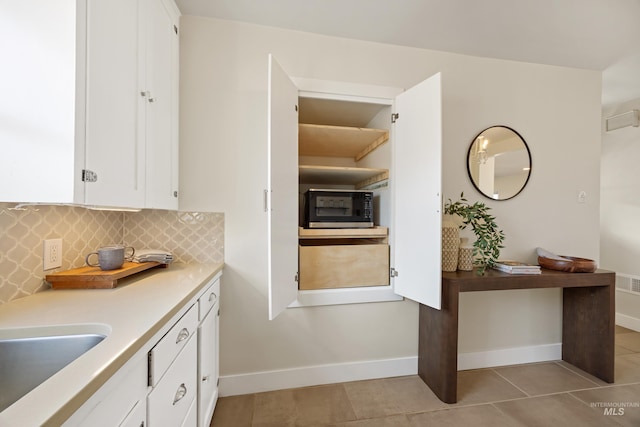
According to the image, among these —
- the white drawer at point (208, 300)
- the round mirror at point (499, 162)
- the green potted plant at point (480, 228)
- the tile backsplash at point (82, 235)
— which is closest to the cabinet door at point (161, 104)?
the tile backsplash at point (82, 235)

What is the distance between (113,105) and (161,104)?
1.43 ft

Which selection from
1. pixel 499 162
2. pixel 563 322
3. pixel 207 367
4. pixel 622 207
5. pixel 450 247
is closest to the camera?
pixel 207 367

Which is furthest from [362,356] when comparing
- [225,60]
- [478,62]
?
[478,62]

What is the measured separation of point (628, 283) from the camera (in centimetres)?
279

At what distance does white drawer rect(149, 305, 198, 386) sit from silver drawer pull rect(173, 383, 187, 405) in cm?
14

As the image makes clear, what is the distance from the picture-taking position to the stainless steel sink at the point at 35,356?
68cm

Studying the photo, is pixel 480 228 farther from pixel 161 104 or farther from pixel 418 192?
pixel 161 104

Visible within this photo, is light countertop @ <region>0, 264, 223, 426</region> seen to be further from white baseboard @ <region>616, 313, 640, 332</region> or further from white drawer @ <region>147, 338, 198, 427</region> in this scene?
white baseboard @ <region>616, 313, 640, 332</region>

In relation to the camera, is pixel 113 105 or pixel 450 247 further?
pixel 450 247

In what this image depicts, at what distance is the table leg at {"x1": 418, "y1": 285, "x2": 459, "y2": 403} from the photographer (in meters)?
1.59

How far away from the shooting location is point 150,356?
720mm

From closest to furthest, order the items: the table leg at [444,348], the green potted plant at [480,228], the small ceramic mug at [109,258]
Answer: the small ceramic mug at [109,258], the table leg at [444,348], the green potted plant at [480,228]

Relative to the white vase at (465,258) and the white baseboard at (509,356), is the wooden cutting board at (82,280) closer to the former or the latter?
the white vase at (465,258)

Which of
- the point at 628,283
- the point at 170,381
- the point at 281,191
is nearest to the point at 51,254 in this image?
the point at 170,381
